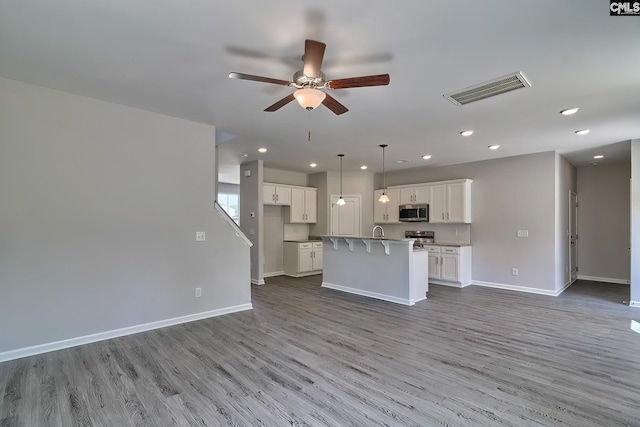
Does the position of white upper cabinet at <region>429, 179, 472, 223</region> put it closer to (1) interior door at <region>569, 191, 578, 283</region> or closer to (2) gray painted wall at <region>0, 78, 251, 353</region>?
(1) interior door at <region>569, 191, 578, 283</region>

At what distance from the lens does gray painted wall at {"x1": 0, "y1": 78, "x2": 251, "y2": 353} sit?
120 inches

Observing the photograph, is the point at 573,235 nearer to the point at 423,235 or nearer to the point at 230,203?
the point at 423,235

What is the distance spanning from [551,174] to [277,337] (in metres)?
5.59

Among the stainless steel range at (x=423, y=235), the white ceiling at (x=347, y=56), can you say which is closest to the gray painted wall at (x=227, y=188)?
the stainless steel range at (x=423, y=235)

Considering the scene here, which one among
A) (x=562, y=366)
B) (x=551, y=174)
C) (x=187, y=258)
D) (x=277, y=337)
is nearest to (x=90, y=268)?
(x=187, y=258)

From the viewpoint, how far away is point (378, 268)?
5.42 meters

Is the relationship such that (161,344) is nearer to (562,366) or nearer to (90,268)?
(90,268)

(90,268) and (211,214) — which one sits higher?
(211,214)

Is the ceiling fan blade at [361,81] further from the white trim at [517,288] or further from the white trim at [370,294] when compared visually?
the white trim at [517,288]

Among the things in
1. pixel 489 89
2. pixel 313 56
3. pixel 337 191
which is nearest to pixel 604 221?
pixel 337 191

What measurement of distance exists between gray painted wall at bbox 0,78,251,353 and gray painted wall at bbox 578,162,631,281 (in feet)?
26.2

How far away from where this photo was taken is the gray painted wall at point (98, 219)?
305cm

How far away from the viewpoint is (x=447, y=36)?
7.45ft

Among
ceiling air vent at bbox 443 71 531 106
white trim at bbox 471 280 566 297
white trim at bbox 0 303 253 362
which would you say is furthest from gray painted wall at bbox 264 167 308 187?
ceiling air vent at bbox 443 71 531 106
